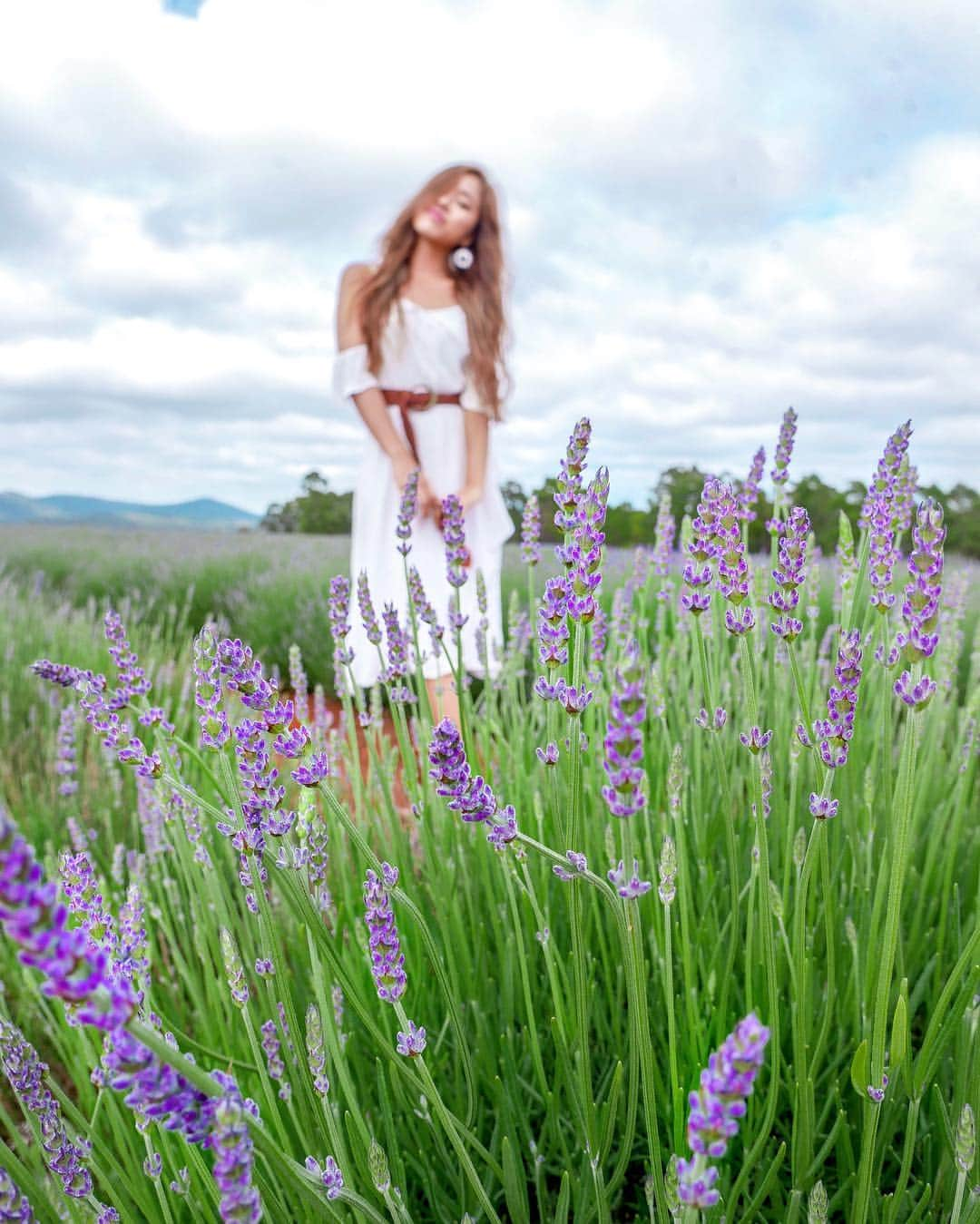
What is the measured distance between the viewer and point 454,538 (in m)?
1.53

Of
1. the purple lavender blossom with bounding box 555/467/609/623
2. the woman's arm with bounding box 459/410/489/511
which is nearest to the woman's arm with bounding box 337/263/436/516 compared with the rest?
the woman's arm with bounding box 459/410/489/511

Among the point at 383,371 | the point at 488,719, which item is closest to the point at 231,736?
the point at 488,719

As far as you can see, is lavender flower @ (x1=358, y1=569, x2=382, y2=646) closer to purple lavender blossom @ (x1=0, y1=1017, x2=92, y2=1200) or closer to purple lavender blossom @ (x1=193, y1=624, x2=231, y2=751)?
purple lavender blossom @ (x1=193, y1=624, x2=231, y2=751)

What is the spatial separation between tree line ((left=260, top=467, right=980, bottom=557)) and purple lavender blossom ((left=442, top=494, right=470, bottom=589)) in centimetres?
600

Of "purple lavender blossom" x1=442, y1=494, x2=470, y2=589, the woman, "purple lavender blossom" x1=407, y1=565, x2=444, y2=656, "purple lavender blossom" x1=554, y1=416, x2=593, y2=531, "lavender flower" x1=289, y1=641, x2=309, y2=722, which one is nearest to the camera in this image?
"purple lavender blossom" x1=554, y1=416, x2=593, y2=531

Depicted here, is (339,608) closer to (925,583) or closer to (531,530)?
(531,530)

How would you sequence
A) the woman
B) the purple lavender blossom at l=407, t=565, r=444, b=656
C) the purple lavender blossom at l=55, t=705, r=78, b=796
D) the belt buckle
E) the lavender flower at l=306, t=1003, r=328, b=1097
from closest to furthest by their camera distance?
the lavender flower at l=306, t=1003, r=328, b=1097
the purple lavender blossom at l=407, t=565, r=444, b=656
the purple lavender blossom at l=55, t=705, r=78, b=796
the woman
the belt buckle

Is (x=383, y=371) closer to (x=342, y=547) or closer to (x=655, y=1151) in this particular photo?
(x=655, y=1151)

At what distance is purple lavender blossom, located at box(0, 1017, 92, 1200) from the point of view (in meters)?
0.91

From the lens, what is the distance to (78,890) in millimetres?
1056

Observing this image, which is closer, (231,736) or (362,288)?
(231,736)

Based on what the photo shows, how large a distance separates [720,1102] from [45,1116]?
704mm

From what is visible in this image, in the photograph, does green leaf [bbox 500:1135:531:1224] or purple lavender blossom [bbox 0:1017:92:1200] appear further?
green leaf [bbox 500:1135:531:1224]

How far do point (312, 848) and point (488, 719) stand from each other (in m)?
0.92
